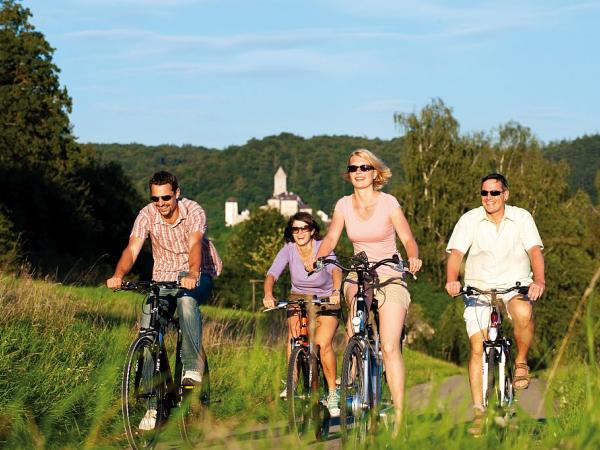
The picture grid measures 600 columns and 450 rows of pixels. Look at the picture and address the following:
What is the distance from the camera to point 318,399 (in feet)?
27.9

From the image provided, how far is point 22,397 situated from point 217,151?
607 feet

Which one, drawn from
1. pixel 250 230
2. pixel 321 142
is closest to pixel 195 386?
pixel 250 230

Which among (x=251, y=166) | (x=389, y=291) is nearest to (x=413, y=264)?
(x=389, y=291)

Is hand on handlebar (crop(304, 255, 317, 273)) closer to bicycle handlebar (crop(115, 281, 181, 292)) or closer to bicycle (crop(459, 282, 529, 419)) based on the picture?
bicycle (crop(459, 282, 529, 419))

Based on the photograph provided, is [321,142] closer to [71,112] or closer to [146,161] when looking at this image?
[146,161]

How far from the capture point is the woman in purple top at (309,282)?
914 cm

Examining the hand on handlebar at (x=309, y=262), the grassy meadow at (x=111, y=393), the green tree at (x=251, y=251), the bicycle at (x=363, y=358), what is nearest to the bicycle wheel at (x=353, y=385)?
the bicycle at (x=363, y=358)

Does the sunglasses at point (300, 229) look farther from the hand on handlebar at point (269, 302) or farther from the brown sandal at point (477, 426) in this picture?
the brown sandal at point (477, 426)

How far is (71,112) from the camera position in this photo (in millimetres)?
61719

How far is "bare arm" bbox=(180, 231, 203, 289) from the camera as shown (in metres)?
7.60

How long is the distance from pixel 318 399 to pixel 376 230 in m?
1.31

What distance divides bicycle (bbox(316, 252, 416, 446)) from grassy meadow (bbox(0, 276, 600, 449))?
44cm

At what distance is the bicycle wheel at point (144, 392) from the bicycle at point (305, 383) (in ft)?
3.01

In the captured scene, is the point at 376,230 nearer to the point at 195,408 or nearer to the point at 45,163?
the point at 195,408
